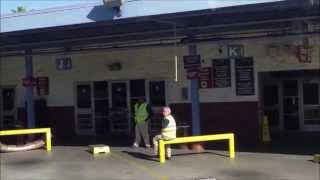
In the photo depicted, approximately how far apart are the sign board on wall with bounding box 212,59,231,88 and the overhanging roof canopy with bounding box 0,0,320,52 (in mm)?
2664

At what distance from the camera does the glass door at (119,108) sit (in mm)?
25000

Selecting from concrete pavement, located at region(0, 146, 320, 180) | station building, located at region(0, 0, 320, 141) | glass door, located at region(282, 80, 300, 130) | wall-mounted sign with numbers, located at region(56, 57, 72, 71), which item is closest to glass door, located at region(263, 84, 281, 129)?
station building, located at region(0, 0, 320, 141)

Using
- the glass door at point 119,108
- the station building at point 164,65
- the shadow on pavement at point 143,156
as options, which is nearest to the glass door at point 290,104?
the station building at point 164,65

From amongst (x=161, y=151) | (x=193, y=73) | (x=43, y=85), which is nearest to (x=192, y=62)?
(x=193, y=73)

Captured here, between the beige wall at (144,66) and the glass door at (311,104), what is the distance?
2990 mm

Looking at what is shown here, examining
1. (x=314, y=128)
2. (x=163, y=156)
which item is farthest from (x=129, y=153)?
(x=314, y=128)

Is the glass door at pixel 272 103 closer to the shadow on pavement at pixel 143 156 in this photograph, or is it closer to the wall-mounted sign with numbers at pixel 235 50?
the wall-mounted sign with numbers at pixel 235 50

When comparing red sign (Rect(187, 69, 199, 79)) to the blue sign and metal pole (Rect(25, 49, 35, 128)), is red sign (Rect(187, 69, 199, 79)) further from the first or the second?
metal pole (Rect(25, 49, 35, 128))

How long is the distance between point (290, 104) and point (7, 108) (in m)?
11.7

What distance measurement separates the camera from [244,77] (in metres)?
22.2

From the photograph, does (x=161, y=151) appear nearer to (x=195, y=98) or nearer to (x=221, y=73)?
(x=195, y=98)

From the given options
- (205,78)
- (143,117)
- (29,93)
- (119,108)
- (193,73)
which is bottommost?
(143,117)

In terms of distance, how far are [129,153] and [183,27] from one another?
395cm

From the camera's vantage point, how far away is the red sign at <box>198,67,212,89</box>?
22.7 meters
